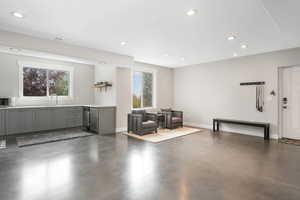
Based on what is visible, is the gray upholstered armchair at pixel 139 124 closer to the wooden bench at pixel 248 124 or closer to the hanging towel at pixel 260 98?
the wooden bench at pixel 248 124

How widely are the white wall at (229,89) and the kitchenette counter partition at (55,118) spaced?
364cm

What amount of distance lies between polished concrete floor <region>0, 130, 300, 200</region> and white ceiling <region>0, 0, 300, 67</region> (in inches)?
103

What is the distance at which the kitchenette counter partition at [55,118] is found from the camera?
5.07 metres

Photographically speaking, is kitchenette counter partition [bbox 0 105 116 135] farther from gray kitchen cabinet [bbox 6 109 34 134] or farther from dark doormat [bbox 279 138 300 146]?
dark doormat [bbox 279 138 300 146]

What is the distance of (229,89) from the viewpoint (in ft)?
20.7

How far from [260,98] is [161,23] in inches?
174

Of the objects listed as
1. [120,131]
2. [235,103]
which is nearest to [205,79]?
[235,103]

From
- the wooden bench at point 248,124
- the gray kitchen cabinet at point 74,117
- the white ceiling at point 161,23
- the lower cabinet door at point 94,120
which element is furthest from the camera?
the gray kitchen cabinet at point 74,117

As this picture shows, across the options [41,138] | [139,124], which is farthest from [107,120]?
[41,138]

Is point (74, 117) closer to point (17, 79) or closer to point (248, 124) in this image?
point (17, 79)

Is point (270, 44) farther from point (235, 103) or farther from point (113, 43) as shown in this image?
point (113, 43)

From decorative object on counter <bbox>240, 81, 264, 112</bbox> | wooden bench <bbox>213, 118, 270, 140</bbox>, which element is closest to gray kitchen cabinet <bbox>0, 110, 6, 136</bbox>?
wooden bench <bbox>213, 118, 270, 140</bbox>

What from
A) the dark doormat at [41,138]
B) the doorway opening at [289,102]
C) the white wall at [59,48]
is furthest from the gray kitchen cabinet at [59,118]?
the doorway opening at [289,102]

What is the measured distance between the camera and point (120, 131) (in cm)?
614
